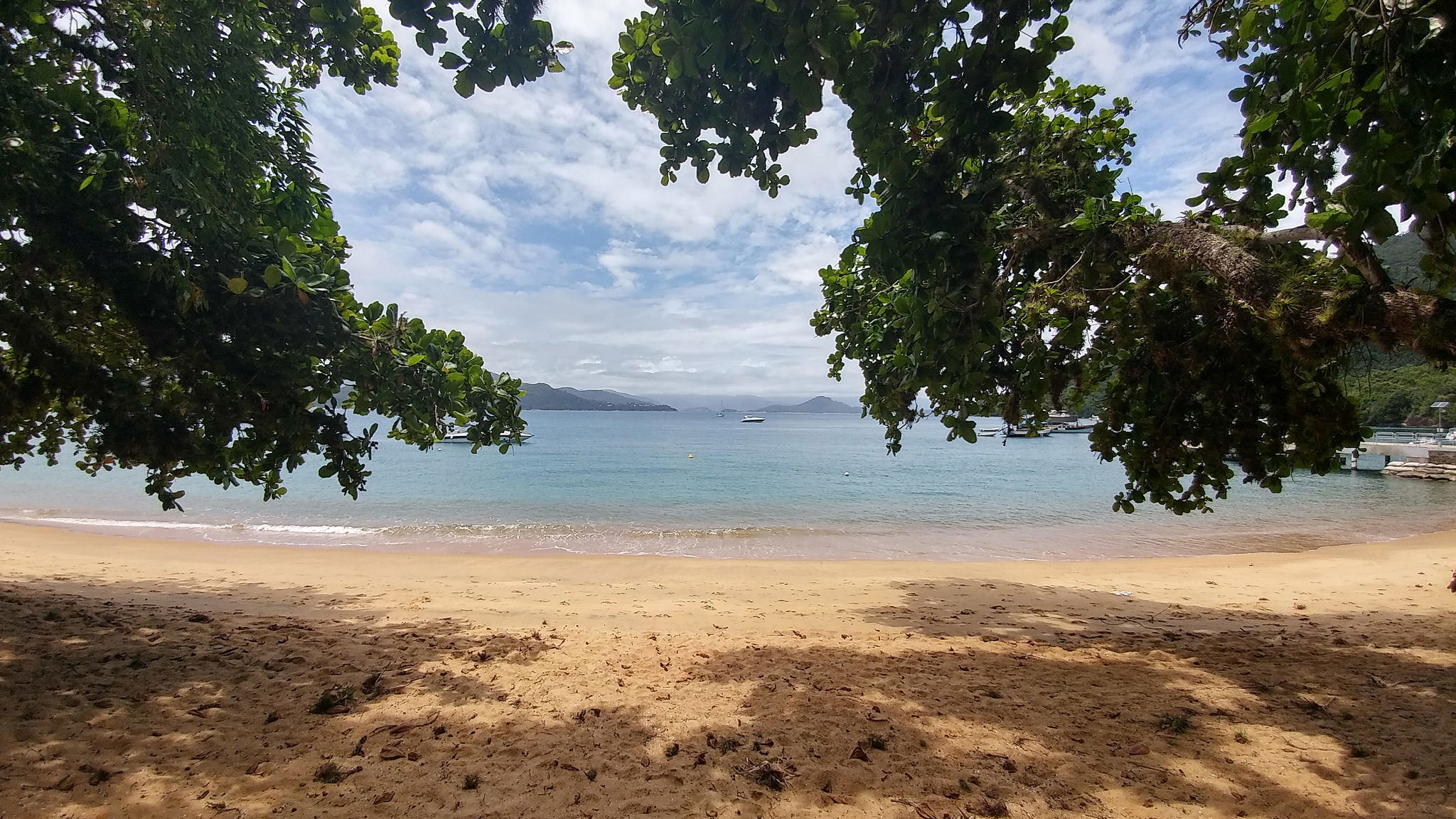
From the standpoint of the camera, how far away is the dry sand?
2754mm

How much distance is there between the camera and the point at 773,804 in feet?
8.93

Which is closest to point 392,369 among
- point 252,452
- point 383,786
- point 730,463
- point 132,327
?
point 252,452

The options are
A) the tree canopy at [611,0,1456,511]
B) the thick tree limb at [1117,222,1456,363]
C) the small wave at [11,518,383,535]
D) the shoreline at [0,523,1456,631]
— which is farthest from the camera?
the small wave at [11,518,383,535]

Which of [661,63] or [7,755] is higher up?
[661,63]

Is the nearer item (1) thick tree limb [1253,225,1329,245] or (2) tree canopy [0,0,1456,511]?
(2) tree canopy [0,0,1456,511]

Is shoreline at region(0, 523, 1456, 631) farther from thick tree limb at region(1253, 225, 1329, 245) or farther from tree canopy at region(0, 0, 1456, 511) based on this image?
thick tree limb at region(1253, 225, 1329, 245)

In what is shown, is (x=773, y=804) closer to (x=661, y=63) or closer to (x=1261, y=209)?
(x=661, y=63)

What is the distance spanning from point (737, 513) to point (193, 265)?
1769 centimetres

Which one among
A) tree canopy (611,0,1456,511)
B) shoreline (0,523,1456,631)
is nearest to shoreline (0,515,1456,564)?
shoreline (0,523,1456,631)

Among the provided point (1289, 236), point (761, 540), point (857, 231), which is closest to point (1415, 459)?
point (761, 540)

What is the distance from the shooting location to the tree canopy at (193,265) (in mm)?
3664

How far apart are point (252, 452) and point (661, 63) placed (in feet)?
13.4

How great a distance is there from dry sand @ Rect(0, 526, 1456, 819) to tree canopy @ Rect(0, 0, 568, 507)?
5.18 feet

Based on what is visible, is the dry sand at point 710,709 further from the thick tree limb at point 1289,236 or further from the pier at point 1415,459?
the pier at point 1415,459
